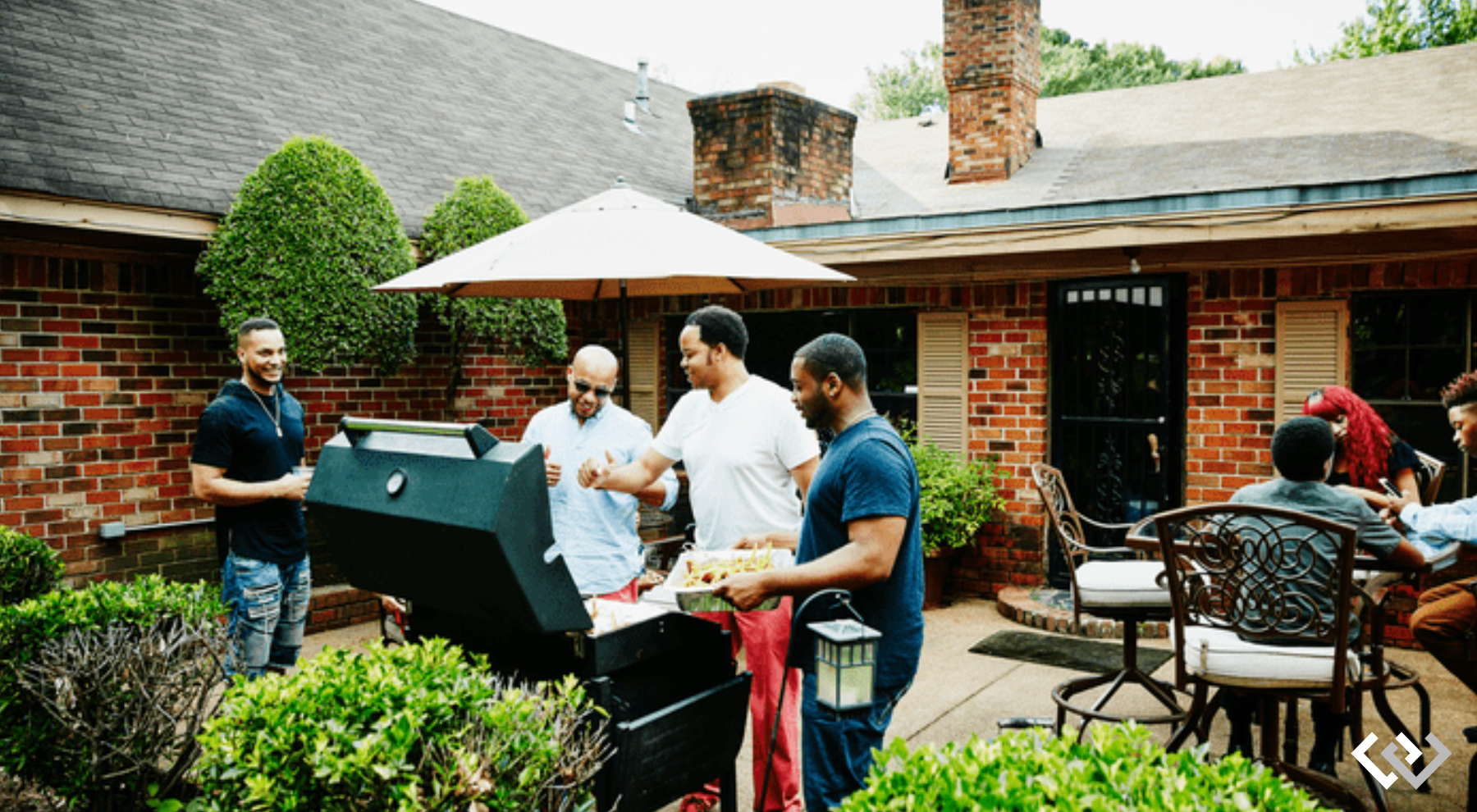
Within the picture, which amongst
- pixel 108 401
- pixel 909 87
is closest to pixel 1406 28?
pixel 909 87

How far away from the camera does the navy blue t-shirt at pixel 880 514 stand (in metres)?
2.58

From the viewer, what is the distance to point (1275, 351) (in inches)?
242

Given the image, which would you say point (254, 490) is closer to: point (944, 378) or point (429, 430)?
point (429, 430)

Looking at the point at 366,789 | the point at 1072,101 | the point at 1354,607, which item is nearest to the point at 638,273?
the point at 366,789

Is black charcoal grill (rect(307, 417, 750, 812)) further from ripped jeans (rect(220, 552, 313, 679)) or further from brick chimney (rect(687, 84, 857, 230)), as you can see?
brick chimney (rect(687, 84, 857, 230))

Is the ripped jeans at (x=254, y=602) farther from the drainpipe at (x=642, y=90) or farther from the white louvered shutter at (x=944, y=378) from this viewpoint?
the drainpipe at (x=642, y=90)

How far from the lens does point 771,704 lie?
11.6ft

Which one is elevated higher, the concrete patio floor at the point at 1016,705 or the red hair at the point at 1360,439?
the red hair at the point at 1360,439

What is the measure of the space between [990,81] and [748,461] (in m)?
6.70

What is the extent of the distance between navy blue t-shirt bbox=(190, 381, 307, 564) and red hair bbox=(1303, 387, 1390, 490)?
4837 mm

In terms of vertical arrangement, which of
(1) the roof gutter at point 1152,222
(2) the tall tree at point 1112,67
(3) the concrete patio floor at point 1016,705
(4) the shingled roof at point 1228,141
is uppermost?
(2) the tall tree at point 1112,67

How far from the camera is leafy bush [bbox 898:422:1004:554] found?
6.67m

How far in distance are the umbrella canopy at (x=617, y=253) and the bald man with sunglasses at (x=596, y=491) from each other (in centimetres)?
48

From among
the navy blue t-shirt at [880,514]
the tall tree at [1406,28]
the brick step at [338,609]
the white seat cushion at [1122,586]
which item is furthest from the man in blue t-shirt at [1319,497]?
the tall tree at [1406,28]
